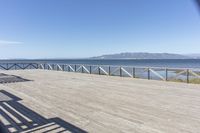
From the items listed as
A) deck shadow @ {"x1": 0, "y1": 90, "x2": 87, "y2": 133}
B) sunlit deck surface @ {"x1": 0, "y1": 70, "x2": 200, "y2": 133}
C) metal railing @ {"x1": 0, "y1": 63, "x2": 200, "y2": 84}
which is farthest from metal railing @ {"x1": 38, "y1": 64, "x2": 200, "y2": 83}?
deck shadow @ {"x1": 0, "y1": 90, "x2": 87, "y2": 133}

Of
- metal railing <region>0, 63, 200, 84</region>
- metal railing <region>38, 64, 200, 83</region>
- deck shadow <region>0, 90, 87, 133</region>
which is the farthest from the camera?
metal railing <region>0, 63, 200, 84</region>

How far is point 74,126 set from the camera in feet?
13.9

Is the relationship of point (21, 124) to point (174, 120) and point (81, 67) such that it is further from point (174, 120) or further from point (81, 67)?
point (81, 67)

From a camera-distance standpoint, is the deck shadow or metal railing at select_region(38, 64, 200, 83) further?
metal railing at select_region(38, 64, 200, 83)

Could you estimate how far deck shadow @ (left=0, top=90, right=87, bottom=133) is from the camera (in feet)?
13.4

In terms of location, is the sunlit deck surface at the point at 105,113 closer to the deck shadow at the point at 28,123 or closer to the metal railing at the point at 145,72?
the deck shadow at the point at 28,123

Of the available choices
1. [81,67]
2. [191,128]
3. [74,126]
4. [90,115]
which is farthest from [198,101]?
[81,67]

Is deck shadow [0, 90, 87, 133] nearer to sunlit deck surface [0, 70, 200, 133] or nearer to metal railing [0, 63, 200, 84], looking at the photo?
sunlit deck surface [0, 70, 200, 133]

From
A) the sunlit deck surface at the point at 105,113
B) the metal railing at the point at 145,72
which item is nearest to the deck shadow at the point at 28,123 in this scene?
the sunlit deck surface at the point at 105,113

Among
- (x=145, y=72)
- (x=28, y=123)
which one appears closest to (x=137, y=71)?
(x=145, y=72)

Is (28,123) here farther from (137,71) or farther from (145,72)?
(137,71)

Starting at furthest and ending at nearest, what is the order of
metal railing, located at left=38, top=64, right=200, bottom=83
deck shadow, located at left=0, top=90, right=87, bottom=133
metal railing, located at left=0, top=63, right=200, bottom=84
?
metal railing, located at left=0, top=63, right=200, bottom=84 < metal railing, located at left=38, top=64, right=200, bottom=83 < deck shadow, located at left=0, top=90, right=87, bottom=133

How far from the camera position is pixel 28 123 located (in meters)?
4.50

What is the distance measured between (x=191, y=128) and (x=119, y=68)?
9998mm
